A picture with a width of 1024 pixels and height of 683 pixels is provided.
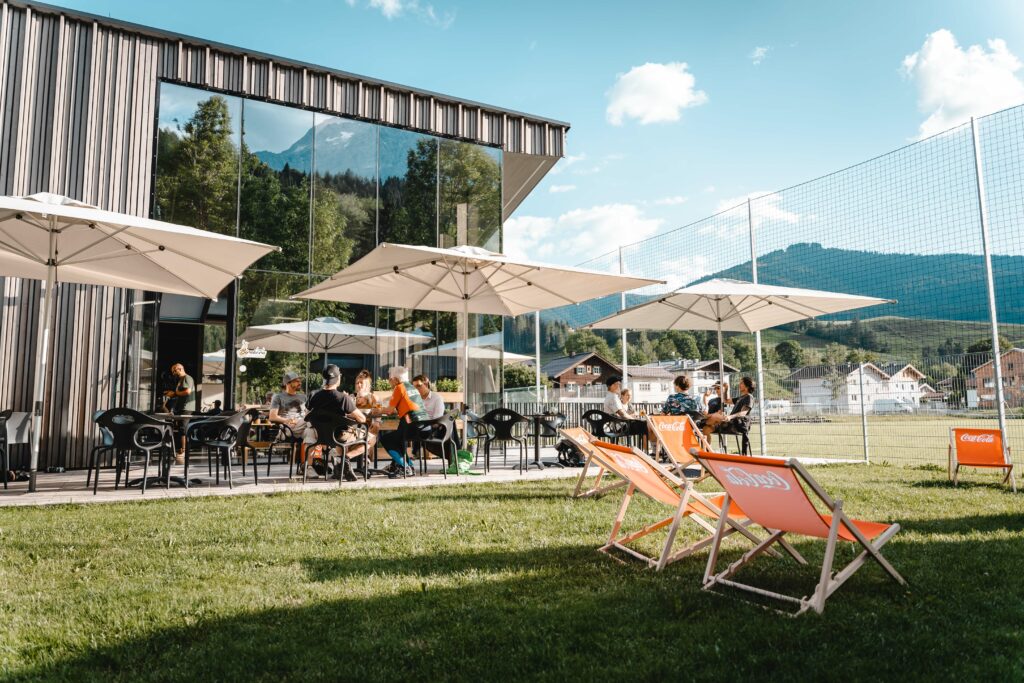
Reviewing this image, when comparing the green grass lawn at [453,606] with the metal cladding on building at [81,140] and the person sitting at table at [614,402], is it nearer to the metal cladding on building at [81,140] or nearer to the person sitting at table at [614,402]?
the person sitting at table at [614,402]

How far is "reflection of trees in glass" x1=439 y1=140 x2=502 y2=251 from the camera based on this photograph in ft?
44.4

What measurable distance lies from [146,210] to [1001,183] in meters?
12.3

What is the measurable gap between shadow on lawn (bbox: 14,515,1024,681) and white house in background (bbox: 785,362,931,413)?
7.93 meters

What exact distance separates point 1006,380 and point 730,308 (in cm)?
376

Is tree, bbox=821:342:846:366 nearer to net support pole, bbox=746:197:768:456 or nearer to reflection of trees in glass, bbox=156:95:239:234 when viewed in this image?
net support pole, bbox=746:197:768:456

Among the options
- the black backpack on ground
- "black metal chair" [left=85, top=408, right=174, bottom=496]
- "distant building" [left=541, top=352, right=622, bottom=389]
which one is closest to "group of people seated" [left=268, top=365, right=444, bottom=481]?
"black metal chair" [left=85, top=408, right=174, bottom=496]

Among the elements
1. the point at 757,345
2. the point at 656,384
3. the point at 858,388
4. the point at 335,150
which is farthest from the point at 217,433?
the point at 656,384

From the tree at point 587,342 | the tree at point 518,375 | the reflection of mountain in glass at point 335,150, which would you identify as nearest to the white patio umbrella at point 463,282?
the reflection of mountain in glass at point 335,150

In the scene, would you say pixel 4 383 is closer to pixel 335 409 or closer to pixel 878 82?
pixel 335 409

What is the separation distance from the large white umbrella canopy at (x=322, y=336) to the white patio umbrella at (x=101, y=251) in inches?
124

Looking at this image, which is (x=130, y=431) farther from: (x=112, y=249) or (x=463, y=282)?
(x=463, y=282)

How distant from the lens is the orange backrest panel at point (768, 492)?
10.5 feet

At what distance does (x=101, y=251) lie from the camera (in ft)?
24.8

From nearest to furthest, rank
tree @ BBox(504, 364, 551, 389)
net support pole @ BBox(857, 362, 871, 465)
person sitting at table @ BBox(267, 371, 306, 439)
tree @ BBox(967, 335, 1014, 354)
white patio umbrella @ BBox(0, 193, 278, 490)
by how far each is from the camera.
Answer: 1. white patio umbrella @ BBox(0, 193, 278, 490)
2. person sitting at table @ BBox(267, 371, 306, 439)
3. tree @ BBox(967, 335, 1014, 354)
4. net support pole @ BBox(857, 362, 871, 465)
5. tree @ BBox(504, 364, 551, 389)
